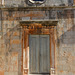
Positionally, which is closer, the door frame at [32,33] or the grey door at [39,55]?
the door frame at [32,33]

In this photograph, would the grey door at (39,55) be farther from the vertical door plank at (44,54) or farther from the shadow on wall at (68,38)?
the shadow on wall at (68,38)

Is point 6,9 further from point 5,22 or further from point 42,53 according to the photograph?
point 42,53

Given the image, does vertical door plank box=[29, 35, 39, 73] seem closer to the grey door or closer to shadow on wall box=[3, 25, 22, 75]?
the grey door

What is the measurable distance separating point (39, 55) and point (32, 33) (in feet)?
4.78

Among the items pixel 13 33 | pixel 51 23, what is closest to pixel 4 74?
pixel 13 33

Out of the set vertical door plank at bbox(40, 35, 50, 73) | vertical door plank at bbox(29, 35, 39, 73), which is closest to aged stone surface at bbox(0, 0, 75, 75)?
vertical door plank at bbox(40, 35, 50, 73)

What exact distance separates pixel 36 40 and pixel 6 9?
2.72 m

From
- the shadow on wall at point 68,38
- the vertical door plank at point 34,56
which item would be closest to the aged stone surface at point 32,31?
the shadow on wall at point 68,38

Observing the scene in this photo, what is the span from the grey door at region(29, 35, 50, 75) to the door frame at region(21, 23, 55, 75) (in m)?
0.31

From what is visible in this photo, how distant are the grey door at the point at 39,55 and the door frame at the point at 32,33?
1.00ft

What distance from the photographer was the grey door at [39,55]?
7.36m

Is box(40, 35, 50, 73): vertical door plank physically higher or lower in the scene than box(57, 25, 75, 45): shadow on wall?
lower

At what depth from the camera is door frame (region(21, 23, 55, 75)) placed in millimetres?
7082

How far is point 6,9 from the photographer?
24.2 feet
